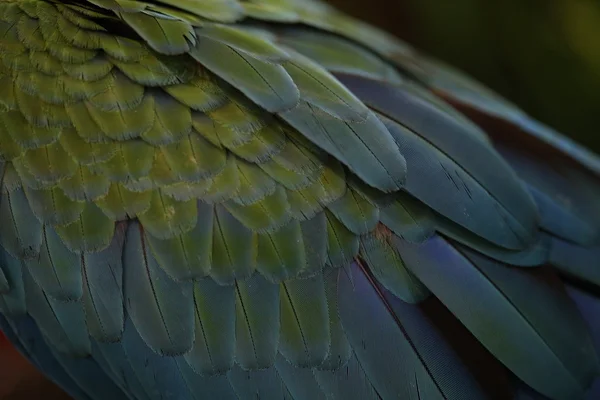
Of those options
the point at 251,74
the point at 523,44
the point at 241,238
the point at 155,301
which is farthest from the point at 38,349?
the point at 523,44

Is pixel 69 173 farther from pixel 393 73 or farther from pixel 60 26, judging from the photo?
pixel 393 73

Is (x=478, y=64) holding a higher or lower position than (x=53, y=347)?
higher

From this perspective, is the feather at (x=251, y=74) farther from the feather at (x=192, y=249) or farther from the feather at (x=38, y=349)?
the feather at (x=38, y=349)

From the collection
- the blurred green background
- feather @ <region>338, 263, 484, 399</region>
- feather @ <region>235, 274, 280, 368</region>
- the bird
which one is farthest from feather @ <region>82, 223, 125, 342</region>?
the blurred green background

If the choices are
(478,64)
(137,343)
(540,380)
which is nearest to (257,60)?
(137,343)

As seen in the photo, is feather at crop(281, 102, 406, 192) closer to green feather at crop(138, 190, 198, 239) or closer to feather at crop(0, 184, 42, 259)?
green feather at crop(138, 190, 198, 239)

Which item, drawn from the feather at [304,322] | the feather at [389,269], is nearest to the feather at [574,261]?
the feather at [389,269]
